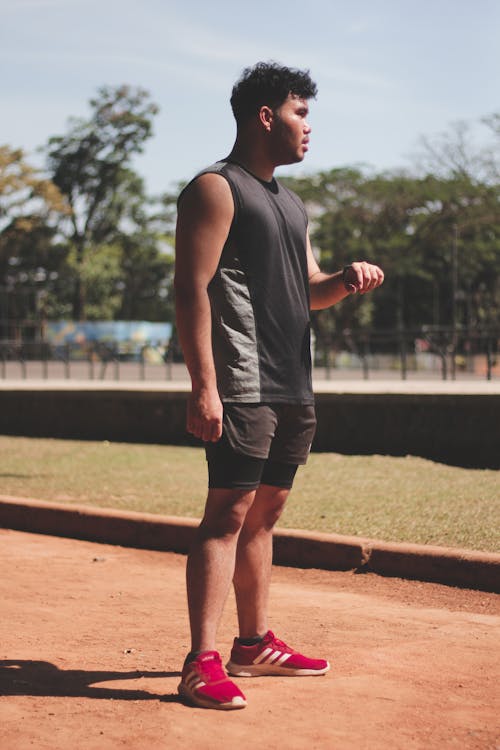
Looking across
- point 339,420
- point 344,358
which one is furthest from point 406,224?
point 339,420

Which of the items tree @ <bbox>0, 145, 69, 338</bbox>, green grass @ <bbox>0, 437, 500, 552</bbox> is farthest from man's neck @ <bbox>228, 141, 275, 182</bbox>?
tree @ <bbox>0, 145, 69, 338</bbox>

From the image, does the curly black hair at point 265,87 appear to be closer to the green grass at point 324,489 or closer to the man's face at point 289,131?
the man's face at point 289,131

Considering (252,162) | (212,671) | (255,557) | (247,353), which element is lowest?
(212,671)

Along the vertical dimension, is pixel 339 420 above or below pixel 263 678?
above

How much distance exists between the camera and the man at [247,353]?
132 inches

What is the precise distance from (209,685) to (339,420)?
7441mm

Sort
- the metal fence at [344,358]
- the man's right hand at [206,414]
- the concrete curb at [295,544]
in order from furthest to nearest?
the metal fence at [344,358]
the concrete curb at [295,544]
the man's right hand at [206,414]

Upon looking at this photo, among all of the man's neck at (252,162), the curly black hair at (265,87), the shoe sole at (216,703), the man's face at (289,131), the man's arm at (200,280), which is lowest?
the shoe sole at (216,703)

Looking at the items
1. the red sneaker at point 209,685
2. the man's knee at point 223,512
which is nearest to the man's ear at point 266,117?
the man's knee at point 223,512

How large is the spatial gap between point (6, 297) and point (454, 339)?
35.5 meters

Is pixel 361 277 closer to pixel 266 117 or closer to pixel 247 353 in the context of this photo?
pixel 247 353

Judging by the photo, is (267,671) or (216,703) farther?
(267,671)

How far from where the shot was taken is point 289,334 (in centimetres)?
354

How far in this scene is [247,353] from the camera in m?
3.42
